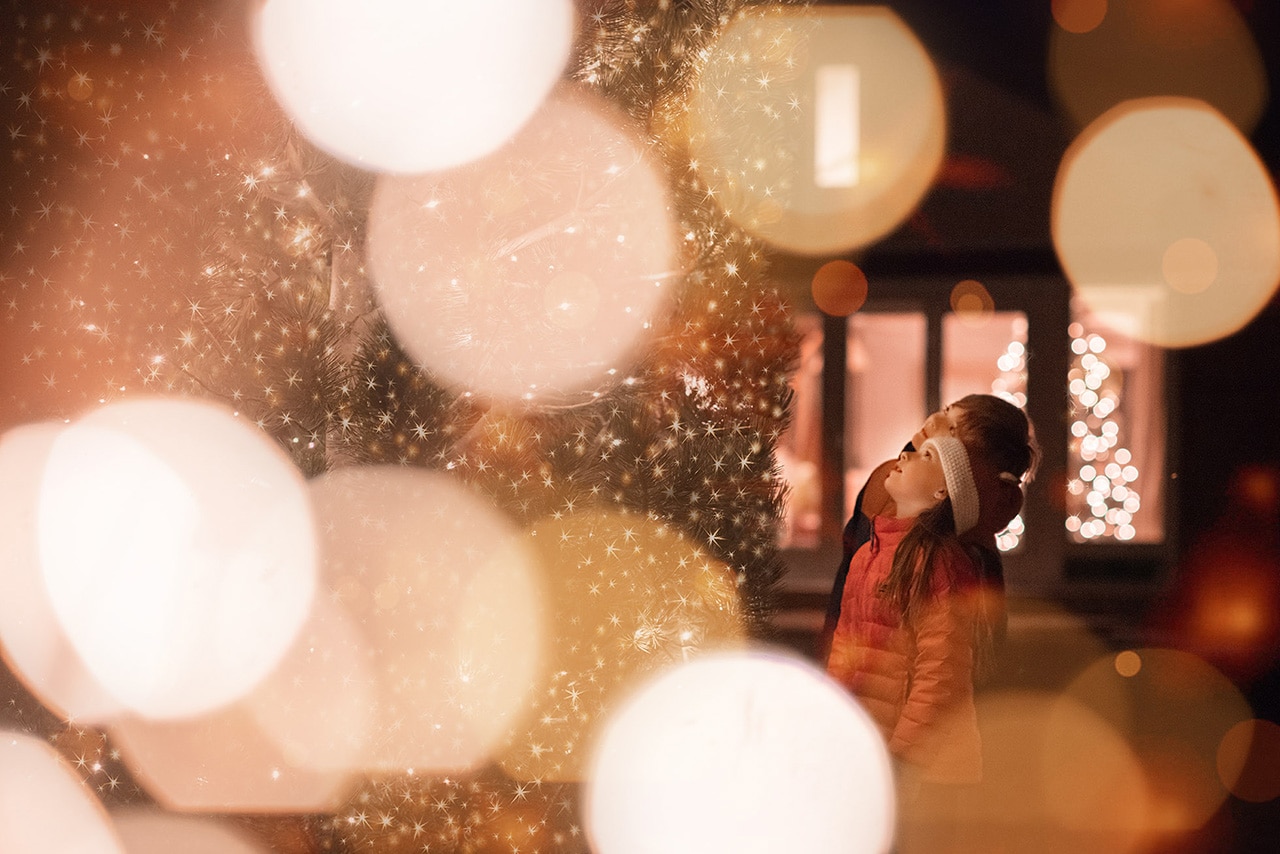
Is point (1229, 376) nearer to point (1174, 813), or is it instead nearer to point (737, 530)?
point (1174, 813)

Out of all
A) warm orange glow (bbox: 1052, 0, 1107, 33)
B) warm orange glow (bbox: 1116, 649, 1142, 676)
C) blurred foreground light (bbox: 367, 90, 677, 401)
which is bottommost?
warm orange glow (bbox: 1116, 649, 1142, 676)

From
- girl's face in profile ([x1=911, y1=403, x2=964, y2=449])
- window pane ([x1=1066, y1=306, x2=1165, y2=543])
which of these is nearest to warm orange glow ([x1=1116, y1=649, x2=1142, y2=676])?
window pane ([x1=1066, y1=306, x2=1165, y2=543])

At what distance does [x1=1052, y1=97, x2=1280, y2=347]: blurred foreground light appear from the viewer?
5426mm

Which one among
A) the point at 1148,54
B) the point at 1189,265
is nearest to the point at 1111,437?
the point at 1189,265

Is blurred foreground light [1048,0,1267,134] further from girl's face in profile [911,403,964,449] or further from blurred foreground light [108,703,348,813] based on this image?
blurred foreground light [108,703,348,813]

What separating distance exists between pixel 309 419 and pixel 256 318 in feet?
1.03

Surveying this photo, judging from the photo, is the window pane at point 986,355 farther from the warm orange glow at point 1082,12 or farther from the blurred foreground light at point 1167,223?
the warm orange glow at point 1082,12

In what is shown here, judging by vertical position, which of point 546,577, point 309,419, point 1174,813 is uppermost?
point 309,419

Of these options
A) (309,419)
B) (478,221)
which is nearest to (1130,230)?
(478,221)

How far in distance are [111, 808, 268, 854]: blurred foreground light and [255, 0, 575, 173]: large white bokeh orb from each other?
201cm

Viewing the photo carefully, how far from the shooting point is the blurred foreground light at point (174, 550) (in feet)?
7.79

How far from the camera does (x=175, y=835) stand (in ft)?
8.38

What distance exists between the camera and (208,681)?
2.42m

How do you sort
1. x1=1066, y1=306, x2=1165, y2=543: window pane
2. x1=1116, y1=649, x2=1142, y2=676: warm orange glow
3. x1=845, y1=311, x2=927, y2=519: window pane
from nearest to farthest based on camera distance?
x1=1116, y1=649, x2=1142, y2=676: warm orange glow → x1=1066, y1=306, x2=1165, y2=543: window pane → x1=845, y1=311, x2=927, y2=519: window pane
